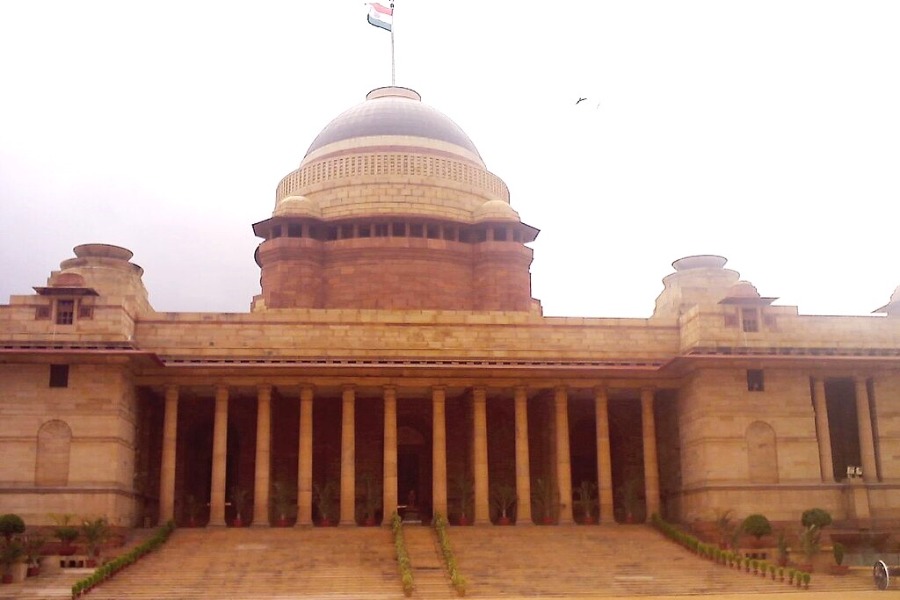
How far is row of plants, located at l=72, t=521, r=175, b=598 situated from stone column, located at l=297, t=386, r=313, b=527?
4.94 meters

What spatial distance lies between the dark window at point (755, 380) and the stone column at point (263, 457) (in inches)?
734

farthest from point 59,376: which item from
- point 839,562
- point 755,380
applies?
point 839,562

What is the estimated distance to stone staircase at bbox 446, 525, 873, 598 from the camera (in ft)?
112

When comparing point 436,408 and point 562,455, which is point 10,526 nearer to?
point 436,408

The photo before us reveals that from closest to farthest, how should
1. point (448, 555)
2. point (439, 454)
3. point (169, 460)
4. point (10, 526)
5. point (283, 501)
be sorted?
point (448, 555), point (10, 526), point (169, 460), point (439, 454), point (283, 501)

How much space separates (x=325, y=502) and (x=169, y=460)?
Answer: 20.2ft

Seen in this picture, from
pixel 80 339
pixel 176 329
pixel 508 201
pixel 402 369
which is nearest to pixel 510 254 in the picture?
pixel 508 201

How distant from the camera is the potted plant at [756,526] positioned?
3925 centimetres

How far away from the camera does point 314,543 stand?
127 ft

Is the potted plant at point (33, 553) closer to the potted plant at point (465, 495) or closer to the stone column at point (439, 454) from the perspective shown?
the stone column at point (439, 454)

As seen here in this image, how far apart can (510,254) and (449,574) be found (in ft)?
71.7

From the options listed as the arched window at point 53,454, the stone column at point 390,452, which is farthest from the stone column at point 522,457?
the arched window at point 53,454

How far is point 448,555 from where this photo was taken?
3634 centimetres

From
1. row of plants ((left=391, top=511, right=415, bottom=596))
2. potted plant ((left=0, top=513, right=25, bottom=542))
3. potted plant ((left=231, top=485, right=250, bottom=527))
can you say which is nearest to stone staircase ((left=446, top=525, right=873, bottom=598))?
row of plants ((left=391, top=511, right=415, bottom=596))
